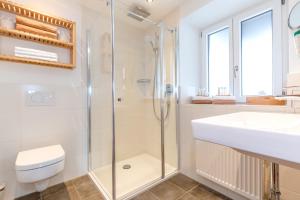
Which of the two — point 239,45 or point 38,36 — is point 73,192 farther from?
point 239,45

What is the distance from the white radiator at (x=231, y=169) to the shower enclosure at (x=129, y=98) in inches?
18.2

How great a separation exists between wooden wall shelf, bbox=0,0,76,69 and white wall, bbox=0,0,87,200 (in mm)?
111

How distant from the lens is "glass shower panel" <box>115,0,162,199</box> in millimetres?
1900

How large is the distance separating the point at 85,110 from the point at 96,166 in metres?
0.70

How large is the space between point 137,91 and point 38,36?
4.10ft

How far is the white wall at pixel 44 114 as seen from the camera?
4.42 ft

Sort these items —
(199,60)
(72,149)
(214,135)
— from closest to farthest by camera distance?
(214,135)
(72,149)
(199,60)

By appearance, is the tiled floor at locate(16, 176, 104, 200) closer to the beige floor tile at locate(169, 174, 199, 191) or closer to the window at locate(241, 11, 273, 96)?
the beige floor tile at locate(169, 174, 199, 191)

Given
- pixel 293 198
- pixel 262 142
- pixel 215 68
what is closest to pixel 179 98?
pixel 215 68

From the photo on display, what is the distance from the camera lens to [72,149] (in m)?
1.71

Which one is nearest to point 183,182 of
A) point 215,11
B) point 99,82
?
point 99,82

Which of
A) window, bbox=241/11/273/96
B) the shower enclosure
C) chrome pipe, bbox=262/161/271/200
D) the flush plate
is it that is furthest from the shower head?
chrome pipe, bbox=262/161/271/200

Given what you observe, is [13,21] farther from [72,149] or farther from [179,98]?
[179,98]

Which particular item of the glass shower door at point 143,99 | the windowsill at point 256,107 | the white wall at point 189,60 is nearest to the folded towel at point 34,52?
the glass shower door at point 143,99
